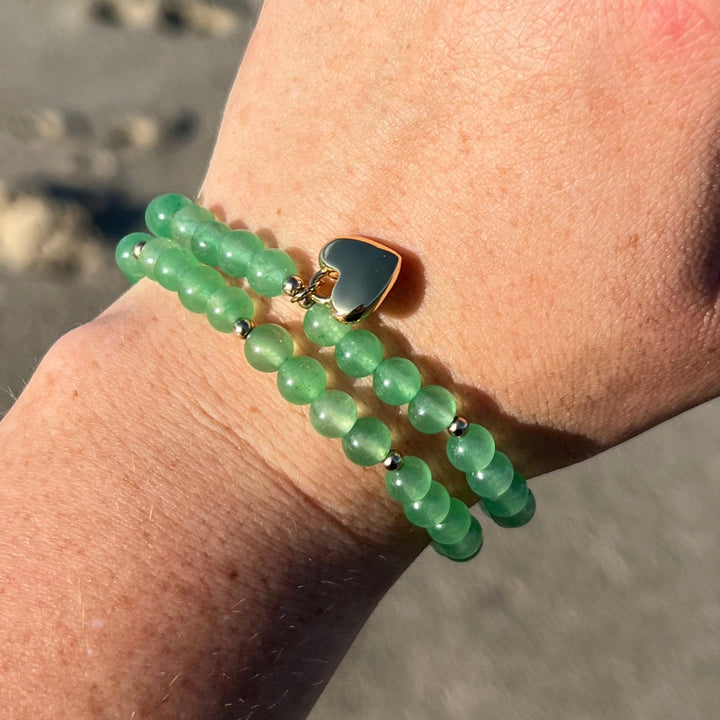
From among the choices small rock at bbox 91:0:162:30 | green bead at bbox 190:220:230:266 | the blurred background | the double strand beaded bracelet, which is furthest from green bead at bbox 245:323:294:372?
small rock at bbox 91:0:162:30

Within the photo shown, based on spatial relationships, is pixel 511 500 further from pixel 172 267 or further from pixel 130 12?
pixel 130 12

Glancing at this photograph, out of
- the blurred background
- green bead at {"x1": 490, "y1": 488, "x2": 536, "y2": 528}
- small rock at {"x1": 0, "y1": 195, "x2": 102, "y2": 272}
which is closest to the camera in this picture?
green bead at {"x1": 490, "y1": 488, "x2": 536, "y2": 528}

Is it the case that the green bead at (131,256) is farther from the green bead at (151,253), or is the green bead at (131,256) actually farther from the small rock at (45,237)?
the small rock at (45,237)

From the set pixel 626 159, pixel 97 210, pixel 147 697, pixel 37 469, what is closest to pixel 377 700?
pixel 147 697

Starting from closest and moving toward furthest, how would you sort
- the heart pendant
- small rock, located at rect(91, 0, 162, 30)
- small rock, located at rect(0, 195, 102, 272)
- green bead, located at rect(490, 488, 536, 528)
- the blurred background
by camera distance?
the heart pendant → green bead, located at rect(490, 488, 536, 528) → the blurred background → small rock, located at rect(0, 195, 102, 272) → small rock, located at rect(91, 0, 162, 30)

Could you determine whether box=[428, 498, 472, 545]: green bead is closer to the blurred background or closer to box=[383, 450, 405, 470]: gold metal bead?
box=[383, 450, 405, 470]: gold metal bead

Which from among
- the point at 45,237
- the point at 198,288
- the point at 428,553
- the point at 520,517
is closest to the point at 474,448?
the point at 520,517
